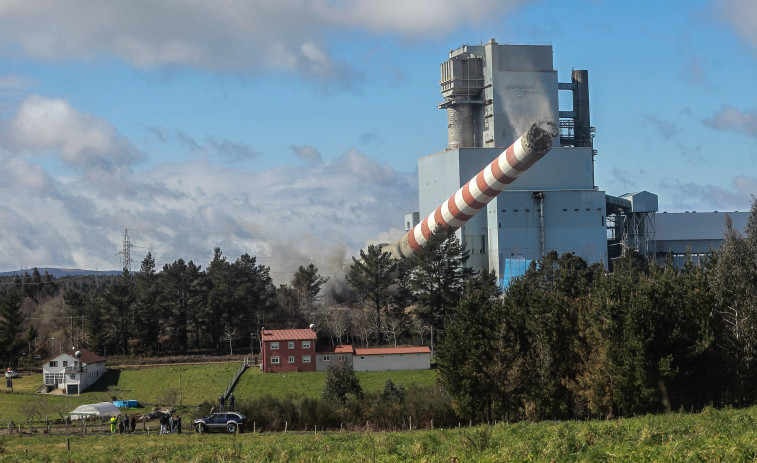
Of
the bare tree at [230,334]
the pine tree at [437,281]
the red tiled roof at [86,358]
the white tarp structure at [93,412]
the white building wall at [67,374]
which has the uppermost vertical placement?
the pine tree at [437,281]

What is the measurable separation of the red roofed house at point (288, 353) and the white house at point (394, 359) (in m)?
3.56

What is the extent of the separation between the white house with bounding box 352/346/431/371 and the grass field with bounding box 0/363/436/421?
1.21 meters

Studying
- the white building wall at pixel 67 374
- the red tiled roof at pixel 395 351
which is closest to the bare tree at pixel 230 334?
the white building wall at pixel 67 374

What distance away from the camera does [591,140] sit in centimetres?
10281

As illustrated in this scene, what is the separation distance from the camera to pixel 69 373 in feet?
200

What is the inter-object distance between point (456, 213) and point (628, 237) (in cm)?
2560

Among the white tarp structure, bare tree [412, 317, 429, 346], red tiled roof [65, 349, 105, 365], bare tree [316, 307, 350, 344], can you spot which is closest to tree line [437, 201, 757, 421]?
the white tarp structure

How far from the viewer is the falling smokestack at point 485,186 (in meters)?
67.4

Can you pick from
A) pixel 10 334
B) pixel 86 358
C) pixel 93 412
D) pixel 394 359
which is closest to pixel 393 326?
pixel 394 359

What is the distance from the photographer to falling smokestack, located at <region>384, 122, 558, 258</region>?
221 feet

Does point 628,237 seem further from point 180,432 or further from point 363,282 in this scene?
point 180,432

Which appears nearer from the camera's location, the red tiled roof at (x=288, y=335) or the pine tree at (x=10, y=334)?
the red tiled roof at (x=288, y=335)

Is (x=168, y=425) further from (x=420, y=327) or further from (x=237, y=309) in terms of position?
(x=237, y=309)

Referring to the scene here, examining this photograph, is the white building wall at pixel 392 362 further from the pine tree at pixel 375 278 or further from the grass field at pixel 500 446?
the grass field at pixel 500 446
